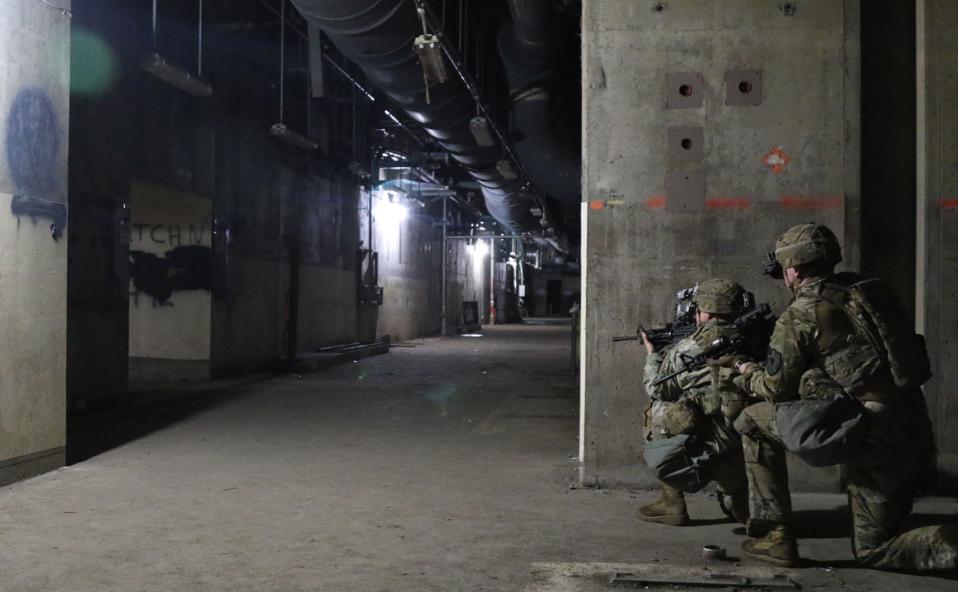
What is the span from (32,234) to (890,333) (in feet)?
16.3

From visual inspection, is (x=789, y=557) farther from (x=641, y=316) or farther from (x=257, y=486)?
(x=257, y=486)

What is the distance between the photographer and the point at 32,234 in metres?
5.11

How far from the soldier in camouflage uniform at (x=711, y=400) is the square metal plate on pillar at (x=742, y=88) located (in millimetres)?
1486

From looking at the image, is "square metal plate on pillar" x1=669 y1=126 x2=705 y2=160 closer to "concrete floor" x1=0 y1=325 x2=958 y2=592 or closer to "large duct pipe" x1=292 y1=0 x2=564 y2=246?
"concrete floor" x1=0 y1=325 x2=958 y2=592

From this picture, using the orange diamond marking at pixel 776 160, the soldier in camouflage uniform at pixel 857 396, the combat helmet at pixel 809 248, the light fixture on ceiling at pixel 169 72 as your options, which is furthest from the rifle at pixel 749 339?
the light fixture on ceiling at pixel 169 72

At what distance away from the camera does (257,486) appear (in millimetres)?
5082

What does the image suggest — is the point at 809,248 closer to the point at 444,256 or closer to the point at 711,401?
the point at 711,401

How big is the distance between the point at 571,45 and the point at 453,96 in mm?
1939

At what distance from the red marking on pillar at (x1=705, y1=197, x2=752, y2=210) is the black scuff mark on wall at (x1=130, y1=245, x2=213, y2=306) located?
7.68 metres

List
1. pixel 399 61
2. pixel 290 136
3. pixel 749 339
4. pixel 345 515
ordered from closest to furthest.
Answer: pixel 749 339
pixel 345 515
pixel 399 61
pixel 290 136

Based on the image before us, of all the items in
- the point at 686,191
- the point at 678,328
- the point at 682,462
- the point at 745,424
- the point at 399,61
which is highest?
the point at 399,61

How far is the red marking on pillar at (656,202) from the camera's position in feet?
16.6

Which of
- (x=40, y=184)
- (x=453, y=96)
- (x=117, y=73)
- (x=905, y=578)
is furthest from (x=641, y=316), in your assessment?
(x=117, y=73)

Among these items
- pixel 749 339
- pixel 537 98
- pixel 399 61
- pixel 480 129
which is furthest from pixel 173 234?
pixel 749 339
